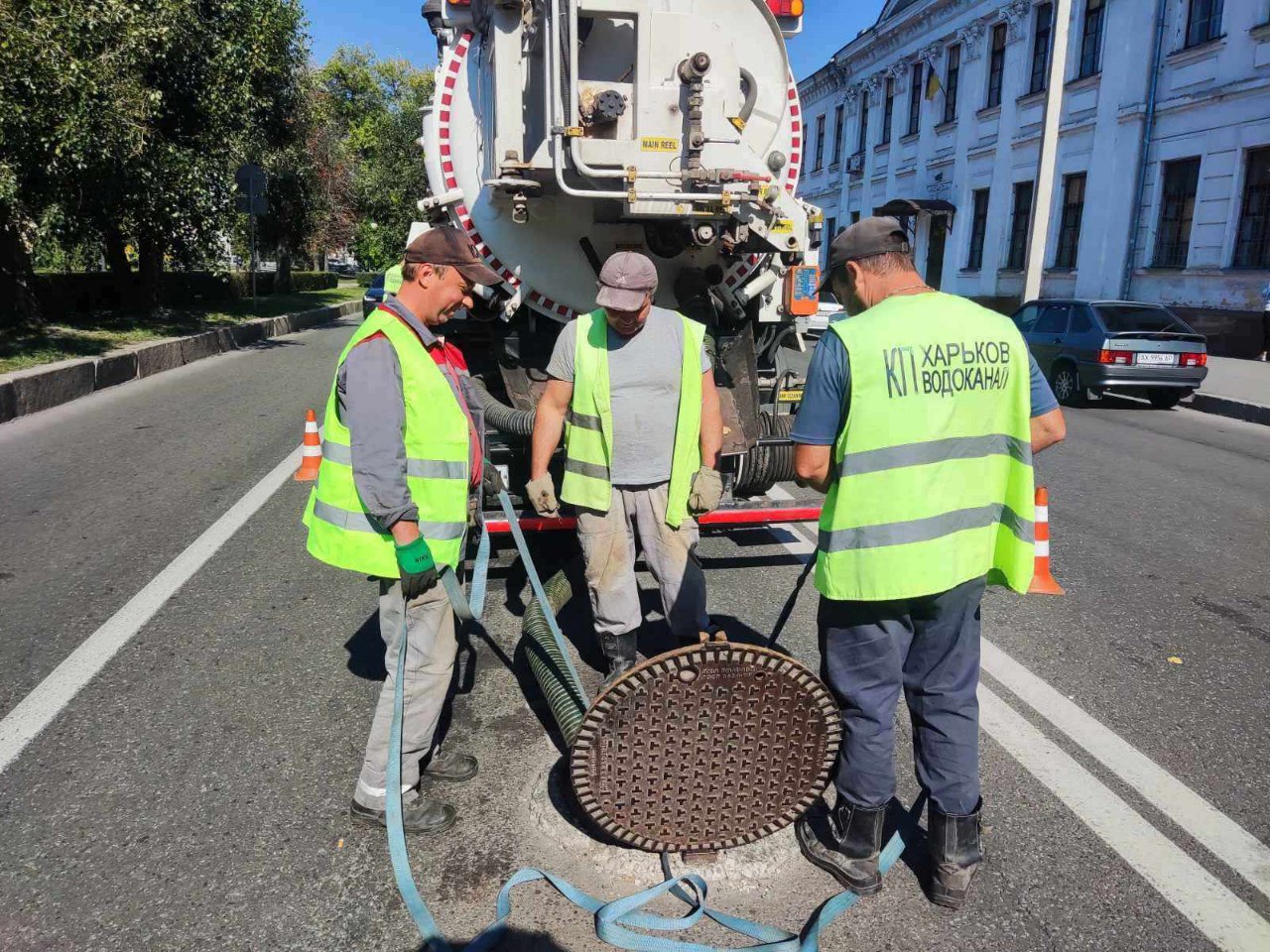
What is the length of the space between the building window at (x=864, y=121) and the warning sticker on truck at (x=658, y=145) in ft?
110

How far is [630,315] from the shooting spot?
3.33m

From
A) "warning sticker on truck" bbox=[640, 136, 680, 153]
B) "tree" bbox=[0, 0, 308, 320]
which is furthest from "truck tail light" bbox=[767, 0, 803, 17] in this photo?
"tree" bbox=[0, 0, 308, 320]

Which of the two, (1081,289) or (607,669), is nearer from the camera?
(607,669)

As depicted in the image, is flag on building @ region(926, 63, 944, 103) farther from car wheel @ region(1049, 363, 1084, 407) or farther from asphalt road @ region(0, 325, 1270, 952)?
asphalt road @ region(0, 325, 1270, 952)

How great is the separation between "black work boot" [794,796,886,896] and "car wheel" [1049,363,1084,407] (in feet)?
36.5

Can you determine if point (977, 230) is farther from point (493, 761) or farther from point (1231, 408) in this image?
point (493, 761)

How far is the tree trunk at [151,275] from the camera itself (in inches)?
713

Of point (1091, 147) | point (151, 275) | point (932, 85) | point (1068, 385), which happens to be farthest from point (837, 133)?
point (1068, 385)

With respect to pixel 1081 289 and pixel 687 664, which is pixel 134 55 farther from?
pixel 1081 289

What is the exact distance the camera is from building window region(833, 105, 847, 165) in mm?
37750

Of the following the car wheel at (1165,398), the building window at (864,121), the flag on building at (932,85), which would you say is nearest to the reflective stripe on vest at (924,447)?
the car wheel at (1165,398)

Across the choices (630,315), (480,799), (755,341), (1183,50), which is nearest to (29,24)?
(755,341)

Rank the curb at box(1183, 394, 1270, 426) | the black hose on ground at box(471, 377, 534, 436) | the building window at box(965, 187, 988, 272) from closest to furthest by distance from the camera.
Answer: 1. the black hose on ground at box(471, 377, 534, 436)
2. the curb at box(1183, 394, 1270, 426)
3. the building window at box(965, 187, 988, 272)

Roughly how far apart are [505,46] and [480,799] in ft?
10.8
